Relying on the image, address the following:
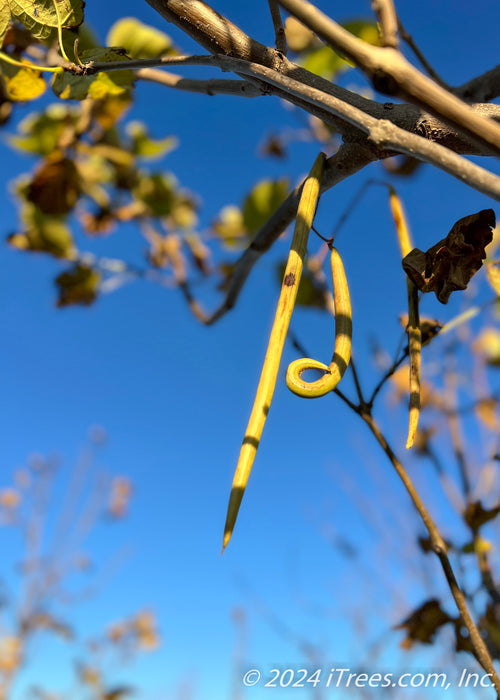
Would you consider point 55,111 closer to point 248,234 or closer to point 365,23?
point 248,234

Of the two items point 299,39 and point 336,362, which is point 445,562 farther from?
point 299,39

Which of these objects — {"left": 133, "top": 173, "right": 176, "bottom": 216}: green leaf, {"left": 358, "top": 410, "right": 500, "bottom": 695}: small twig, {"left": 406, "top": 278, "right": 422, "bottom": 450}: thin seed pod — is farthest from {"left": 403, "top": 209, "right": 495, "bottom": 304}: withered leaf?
{"left": 133, "top": 173, "right": 176, "bottom": 216}: green leaf

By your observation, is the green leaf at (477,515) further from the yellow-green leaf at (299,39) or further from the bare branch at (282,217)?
the yellow-green leaf at (299,39)

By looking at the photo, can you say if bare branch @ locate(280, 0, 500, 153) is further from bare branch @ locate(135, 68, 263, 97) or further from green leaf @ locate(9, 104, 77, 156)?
green leaf @ locate(9, 104, 77, 156)

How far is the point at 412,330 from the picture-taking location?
354 millimetres

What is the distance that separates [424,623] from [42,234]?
94 centimetres

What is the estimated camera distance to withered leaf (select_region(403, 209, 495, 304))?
0.35m

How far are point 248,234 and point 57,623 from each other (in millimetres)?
2774

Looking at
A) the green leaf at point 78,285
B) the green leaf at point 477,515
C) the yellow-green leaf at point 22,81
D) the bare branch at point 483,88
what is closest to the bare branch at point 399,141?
the bare branch at point 483,88

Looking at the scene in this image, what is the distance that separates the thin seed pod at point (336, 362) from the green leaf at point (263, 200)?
0.69m

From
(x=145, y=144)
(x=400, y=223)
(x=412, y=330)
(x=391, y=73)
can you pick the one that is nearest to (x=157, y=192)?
(x=145, y=144)

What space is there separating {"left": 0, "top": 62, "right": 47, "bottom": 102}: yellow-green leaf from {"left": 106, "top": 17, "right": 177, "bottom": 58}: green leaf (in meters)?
0.20

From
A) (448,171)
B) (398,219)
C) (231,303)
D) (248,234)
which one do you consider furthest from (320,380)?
(248,234)

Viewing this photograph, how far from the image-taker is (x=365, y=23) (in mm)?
647
